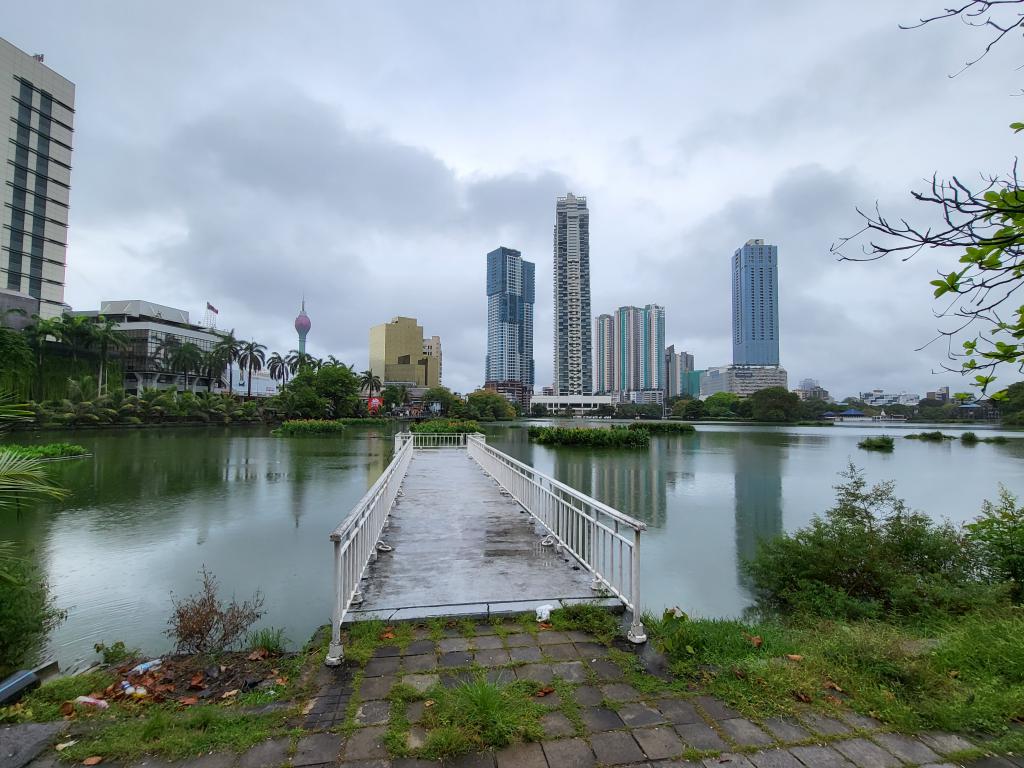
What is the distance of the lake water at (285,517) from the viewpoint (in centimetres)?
573

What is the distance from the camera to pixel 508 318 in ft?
498

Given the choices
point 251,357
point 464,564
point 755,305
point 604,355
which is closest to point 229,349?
point 251,357

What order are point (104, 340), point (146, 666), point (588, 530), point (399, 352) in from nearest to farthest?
point (146, 666) < point (588, 530) < point (104, 340) < point (399, 352)

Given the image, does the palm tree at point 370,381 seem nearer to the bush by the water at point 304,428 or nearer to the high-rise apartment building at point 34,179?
the high-rise apartment building at point 34,179

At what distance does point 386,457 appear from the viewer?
833 inches

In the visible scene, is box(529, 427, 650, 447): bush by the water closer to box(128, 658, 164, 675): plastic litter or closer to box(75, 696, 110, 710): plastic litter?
box(128, 658, 164, 675): plastic litter

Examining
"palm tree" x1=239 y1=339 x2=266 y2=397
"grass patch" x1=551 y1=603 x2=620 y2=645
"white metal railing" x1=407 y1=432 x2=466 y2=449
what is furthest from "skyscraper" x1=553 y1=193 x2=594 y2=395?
"grass patch" x1=551 y1=603 x2=620 y2=645

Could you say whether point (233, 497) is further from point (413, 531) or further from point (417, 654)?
point (417, 654)

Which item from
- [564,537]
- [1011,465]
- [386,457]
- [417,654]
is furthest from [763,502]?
[1011,465]

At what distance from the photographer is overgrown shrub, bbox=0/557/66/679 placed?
12.0 ft

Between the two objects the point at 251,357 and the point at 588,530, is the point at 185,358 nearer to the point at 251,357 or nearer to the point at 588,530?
the point at 251,357

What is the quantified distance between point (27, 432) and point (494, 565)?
3634cm

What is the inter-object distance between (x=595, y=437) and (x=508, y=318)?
412ft

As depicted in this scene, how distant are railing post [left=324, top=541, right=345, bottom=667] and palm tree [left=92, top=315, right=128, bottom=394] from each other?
2037 inches
